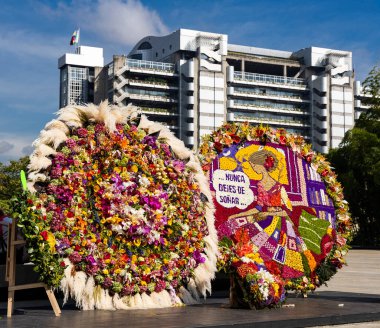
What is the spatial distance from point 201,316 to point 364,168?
36.1 meters

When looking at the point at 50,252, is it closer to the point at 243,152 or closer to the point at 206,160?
the point at 206,160

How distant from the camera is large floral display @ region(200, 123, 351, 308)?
37.0 feet

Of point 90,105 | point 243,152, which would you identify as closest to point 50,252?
point 90,105

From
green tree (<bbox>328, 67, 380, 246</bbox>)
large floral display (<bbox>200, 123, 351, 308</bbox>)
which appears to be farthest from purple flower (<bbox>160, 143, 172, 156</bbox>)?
green tree (<bbox>328, 67, 380, 246</bbox>)

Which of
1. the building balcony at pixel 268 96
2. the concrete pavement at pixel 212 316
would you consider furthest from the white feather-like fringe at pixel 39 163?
the building balcony at pixel 268 96

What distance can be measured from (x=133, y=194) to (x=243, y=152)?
8.12ft

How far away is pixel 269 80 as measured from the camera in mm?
122062

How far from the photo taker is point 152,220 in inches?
400

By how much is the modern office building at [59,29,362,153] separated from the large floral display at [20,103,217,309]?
9396cm

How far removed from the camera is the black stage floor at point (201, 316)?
330 inches

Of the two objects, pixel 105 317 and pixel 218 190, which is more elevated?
pixel 218 190

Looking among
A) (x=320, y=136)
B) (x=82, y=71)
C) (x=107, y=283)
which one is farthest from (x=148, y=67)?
(x=107, y=283)

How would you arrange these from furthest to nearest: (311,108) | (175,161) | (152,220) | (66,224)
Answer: (311,108)
(175,161)
(152,220)
(66,224)

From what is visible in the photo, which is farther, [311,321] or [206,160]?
[206,160]
